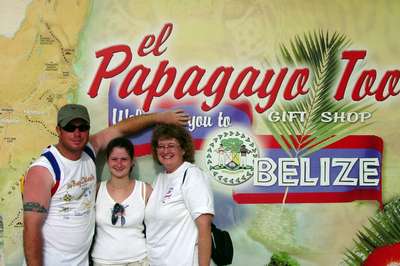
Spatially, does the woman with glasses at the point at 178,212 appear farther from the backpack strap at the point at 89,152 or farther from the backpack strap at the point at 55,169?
the backpack strap at the point at 55,169

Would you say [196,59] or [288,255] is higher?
[196,59]

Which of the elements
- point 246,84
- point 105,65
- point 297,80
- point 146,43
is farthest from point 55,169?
point 297,80

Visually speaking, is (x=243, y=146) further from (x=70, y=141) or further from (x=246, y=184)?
(x=70, y=141)

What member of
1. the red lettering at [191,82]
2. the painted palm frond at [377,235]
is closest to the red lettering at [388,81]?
the painted palm frond at [377,235]

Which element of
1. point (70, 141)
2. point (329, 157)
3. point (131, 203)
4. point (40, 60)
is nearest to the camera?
point (70, 141)

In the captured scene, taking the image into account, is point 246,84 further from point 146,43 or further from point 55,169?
point 55,169

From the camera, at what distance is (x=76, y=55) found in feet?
11.7

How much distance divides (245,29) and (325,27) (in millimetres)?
554

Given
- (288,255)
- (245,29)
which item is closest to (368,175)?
(288,255)

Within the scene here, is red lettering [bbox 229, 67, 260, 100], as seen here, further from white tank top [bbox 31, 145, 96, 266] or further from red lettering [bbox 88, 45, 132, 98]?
white tank top [bbox 31, 145, 96, 266]

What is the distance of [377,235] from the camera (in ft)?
12.6

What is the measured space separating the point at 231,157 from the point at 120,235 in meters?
0.94

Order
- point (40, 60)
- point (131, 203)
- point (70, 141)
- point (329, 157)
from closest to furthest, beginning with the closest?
point (70, 141) < point (131, 203) < point (40, 60) < point (329, 157)

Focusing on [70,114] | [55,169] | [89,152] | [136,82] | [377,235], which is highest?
[136,82]
